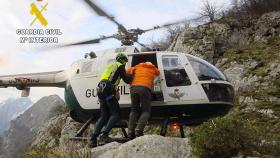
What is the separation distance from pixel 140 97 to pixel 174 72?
1.29m

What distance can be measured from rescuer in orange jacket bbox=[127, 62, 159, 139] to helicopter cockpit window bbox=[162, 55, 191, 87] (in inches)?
22.4

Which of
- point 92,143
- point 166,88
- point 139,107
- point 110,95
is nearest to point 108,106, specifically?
point 110,95

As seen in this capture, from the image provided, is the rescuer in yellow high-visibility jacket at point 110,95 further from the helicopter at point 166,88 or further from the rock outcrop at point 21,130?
the rock outcrop at point 21,130

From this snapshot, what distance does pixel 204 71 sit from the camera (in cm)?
1020

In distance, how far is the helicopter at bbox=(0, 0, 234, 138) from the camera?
9906 millimetres

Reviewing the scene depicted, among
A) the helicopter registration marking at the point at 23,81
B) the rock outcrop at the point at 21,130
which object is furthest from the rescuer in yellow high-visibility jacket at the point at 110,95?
the rock outcrop at the point at 21,130

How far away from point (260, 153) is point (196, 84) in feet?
Answer: 10.1

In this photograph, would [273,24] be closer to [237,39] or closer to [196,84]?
[237,39]

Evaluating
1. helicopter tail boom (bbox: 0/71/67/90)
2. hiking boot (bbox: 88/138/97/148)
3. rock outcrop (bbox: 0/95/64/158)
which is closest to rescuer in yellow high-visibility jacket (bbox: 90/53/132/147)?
hiking boot (bbox: 88/138/97/148)

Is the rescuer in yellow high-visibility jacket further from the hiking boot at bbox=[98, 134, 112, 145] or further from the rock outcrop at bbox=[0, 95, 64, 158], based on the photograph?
the rock outcrop at bbox=[0, 95, 64, 158]

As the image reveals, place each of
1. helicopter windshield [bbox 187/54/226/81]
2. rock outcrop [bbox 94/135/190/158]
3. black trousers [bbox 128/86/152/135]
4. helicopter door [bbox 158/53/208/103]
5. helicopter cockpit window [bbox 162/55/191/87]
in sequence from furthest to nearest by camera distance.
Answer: helicopter windshield [bbox 187/54/226/81]
helicopter cockpit window [bbox 162/55/191/87]
helicopter door [bbox 158/53/208/103]
black trousers [bbox 128/86/152/135]
rock outcrop [bbox 94/135/190/158]

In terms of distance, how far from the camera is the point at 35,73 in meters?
12.6

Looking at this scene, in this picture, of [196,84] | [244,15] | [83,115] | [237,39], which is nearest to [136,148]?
[196,84]

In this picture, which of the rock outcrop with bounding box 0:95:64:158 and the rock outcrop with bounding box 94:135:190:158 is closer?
the rock outcrop with bounding box 94:135:190:158
